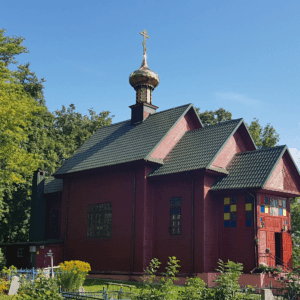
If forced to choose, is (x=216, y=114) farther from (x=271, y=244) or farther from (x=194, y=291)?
(x=194, y=291)

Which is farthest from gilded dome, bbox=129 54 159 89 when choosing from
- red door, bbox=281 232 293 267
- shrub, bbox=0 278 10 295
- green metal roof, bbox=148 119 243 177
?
shrub, bbox=0 278 10 295

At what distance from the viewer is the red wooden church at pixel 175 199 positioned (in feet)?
57.8

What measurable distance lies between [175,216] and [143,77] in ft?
28.2

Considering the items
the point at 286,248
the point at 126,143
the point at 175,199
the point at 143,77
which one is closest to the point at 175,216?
the point at 175,199

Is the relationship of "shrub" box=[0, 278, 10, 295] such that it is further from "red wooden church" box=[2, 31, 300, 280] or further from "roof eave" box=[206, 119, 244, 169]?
"roof eave" box=[206, 119, 244, 169]

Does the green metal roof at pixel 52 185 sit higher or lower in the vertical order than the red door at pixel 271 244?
higher

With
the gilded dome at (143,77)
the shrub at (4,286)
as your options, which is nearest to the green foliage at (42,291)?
the shrub at (4,286)

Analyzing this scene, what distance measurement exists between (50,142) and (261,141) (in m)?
15.5

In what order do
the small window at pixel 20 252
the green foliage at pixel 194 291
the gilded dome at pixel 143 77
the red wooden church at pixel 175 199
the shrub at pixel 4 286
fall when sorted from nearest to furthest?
the green foliage at pixel 194 291 → the shrub at pixel 4 286 → the red wooden church at pixel 175 199 → the small window at pixel 20 252 → the gilded dome at pixel 143 77

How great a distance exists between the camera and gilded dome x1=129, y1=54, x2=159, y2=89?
2389 centimetres

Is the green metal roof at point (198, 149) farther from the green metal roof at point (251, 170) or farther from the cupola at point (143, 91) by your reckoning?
the cupola at point (143, 91)

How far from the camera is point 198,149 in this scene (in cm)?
1966

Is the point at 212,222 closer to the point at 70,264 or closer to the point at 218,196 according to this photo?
the point at 218,196

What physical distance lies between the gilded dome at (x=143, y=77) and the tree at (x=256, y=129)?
9616 mm
